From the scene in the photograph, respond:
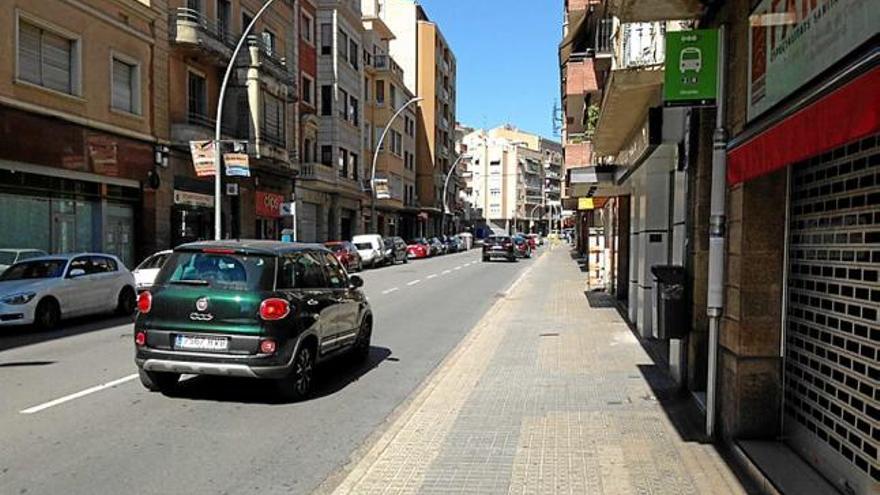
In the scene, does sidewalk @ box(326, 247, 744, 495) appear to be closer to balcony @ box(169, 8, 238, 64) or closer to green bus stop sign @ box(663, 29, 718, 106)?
green bus stop sign @ box(663, 29, 718, 106)

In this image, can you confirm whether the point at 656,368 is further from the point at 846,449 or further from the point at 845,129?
the point at 845,129

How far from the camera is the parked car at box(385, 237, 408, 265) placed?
4306cm

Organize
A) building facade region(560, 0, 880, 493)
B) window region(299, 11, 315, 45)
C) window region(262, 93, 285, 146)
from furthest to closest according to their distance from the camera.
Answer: window region(299, 11, 315, 45), window region(262, 93, 285, 146), building facade region(560, 0, 880, 493)

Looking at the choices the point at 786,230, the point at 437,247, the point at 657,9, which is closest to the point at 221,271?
the point at 657,9

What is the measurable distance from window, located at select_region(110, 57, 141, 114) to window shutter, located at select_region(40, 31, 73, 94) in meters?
1.94

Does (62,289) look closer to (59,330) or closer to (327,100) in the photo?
(59,330)

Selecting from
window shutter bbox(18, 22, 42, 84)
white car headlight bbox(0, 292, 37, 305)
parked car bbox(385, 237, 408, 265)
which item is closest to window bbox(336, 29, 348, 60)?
parked car bbox(385, 237, 408, 265)

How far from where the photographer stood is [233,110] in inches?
1287

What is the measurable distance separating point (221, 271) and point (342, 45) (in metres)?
43.0

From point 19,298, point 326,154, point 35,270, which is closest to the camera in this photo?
point 19,298

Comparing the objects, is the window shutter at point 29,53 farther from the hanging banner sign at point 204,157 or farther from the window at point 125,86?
the hanging banner sign at point 204,157

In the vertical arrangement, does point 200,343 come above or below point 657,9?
below

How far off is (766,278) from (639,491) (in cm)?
189

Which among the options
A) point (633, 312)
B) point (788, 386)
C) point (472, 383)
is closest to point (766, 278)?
point (788, 386)
